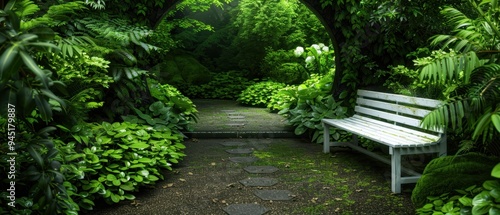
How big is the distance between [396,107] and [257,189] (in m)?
2.05

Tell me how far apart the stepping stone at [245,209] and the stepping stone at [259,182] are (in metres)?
0.63

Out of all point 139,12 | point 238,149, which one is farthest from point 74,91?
point 238,149

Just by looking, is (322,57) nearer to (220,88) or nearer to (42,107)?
(220,88)

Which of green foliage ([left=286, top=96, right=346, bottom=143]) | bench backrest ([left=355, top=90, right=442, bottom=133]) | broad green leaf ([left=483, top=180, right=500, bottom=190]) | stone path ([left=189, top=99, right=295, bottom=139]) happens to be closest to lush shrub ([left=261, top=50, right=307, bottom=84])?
stone path ([left=189, top=99, right=295, bottom=139])

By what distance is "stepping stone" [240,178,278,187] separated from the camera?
4145 millimetres

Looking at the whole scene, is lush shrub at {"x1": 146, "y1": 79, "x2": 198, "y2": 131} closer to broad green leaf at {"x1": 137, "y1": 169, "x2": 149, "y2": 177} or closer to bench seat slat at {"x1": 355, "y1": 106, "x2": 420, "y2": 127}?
broad green leaf at {"x1": 137, "y1": 169, "x2": 149, "y2": 177}

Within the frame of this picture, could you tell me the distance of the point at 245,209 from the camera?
3.42 meters

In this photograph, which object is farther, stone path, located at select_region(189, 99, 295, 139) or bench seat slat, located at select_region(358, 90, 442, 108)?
stone path, located at select_region(189, 99, 295, 139)

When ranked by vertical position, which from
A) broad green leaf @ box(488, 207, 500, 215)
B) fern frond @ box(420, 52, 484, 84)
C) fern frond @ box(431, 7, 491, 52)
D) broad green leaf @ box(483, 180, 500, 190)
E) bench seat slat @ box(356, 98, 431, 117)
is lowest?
broad green leaf @ box(488, 207, 500, 215)

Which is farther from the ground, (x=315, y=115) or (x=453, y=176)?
(x=315, y=115)

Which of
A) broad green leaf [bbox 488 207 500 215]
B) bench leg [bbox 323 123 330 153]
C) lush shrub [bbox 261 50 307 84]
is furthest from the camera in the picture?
lush shrub [bbox 261 50 307 84]

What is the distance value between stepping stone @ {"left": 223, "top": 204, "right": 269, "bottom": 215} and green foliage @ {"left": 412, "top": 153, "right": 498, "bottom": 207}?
4.24ft

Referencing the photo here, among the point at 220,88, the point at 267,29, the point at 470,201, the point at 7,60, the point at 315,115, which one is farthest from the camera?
the point at 220,88

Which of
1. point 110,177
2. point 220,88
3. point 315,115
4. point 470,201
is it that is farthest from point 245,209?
point 220,88
